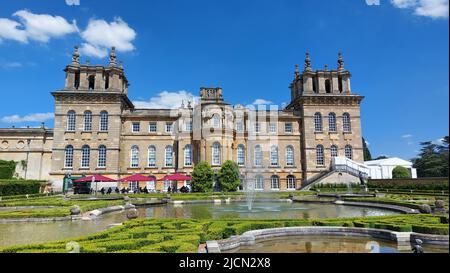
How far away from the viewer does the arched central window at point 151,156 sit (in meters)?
37.4

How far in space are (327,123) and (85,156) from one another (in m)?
28.6

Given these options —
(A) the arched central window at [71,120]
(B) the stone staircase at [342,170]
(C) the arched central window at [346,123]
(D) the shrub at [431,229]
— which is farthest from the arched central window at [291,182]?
(D) the shrub at [431,229]

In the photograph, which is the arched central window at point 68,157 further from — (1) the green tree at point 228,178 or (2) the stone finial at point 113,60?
(1) the green tree at point 228,178

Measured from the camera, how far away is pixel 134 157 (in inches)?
1473

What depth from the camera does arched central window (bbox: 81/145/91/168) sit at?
1407 inches

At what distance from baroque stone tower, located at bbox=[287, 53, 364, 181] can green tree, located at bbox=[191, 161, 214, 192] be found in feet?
42.1

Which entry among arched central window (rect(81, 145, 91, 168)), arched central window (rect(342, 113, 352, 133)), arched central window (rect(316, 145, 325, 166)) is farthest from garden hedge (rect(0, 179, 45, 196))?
arched central window (rect(342, 113, 352, 133))

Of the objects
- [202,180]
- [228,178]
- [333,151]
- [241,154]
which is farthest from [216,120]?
[333,151]

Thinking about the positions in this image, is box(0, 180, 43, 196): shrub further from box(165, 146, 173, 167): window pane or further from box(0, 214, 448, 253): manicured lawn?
box(0, 214, 448, 253): manicured lawn

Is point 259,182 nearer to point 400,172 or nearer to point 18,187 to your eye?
point 400,172

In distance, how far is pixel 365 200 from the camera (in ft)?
68.8

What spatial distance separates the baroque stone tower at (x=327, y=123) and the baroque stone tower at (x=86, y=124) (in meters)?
22.1
